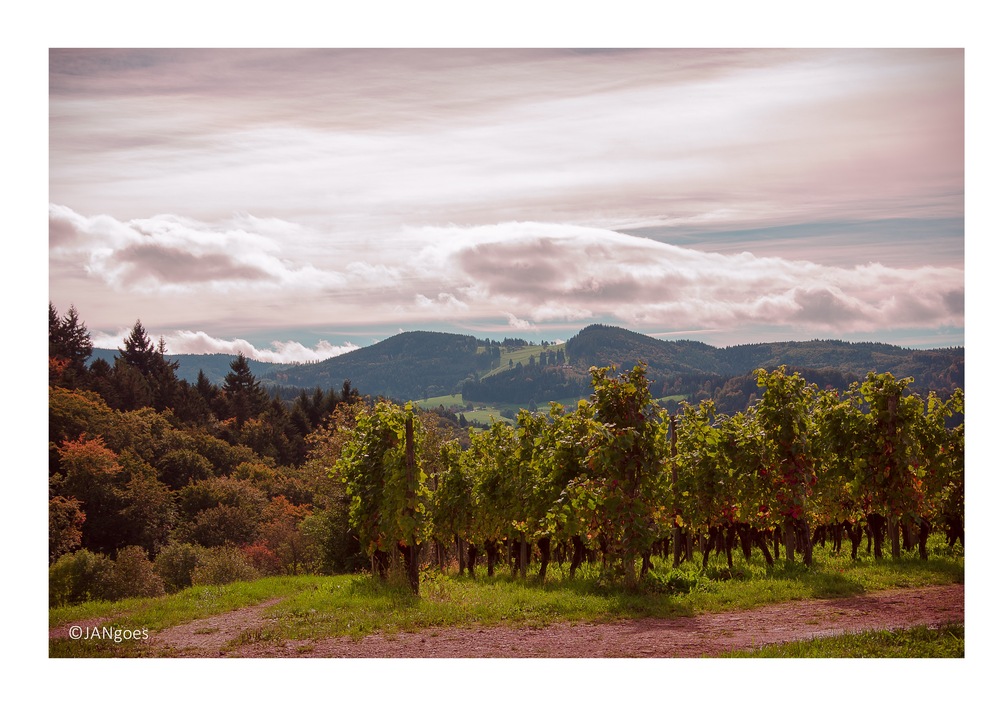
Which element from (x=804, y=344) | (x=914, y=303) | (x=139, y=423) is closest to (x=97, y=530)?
(x=139, y=423)

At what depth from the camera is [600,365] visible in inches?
780

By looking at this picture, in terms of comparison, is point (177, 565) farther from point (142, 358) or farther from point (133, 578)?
point (142, 358)

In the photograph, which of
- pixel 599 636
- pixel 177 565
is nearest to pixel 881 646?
pixel 599 636

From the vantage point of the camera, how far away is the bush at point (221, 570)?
28531 millimetres

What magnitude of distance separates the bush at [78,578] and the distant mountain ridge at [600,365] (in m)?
9.34

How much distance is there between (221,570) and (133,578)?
19.6 feet

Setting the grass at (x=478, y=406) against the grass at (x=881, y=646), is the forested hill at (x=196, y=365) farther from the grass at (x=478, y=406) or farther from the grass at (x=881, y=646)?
the grass at (x=478, y=406)

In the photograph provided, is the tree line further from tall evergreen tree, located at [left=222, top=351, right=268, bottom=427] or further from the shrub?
tall evergreen tree, located at [left=222, top=351, right=268, bottom=427]

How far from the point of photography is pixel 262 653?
11.9 metres

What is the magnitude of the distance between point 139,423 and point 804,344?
38.4m

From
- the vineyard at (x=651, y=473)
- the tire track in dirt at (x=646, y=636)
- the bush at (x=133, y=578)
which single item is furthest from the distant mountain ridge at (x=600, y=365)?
the bush at (x=133, y=578)

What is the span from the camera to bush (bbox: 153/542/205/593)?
29.8 m

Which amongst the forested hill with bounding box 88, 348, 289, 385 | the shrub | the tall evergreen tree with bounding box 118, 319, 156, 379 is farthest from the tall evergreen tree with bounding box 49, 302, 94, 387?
the shrub

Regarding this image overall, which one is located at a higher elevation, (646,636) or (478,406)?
(646,636)
